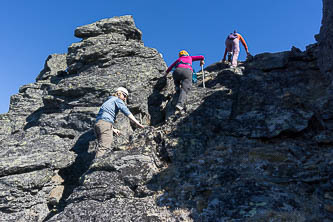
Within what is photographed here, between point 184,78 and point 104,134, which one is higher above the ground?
point 184,78

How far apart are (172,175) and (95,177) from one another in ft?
10.4

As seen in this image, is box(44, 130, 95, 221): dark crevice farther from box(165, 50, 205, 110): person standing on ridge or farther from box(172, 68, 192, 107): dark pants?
box(172, 68, 192, 107): dark pants

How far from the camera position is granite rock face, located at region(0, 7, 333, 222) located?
8.09 m

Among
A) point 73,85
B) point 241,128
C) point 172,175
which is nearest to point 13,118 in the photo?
point 73,85

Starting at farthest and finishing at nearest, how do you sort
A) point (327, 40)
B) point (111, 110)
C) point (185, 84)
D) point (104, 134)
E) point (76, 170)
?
1. point (185, 84)
2. point (76, 170)
3. point (327, 40)
4. point (111, 110)
5. point (104, 134)

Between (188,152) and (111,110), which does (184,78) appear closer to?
(111,110)

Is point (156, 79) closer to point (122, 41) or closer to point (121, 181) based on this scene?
point (122, 41)

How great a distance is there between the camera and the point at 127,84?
58.3 feet

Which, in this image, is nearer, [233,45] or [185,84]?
[185,84]

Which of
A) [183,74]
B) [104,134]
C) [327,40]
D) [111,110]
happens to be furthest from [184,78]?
[327,40]

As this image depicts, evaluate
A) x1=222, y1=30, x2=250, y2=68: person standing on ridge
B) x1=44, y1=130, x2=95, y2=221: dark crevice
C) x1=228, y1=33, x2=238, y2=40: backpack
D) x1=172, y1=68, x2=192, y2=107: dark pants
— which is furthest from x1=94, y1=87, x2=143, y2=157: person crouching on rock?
x1=228, y1=33, x2=238, y2=40: backpack

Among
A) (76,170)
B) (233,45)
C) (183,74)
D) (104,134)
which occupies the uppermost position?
(233,45)

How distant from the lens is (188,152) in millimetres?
10727

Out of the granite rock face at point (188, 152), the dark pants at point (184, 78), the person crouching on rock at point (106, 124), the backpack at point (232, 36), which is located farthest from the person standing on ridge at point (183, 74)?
the backpack at point (232, 36)
